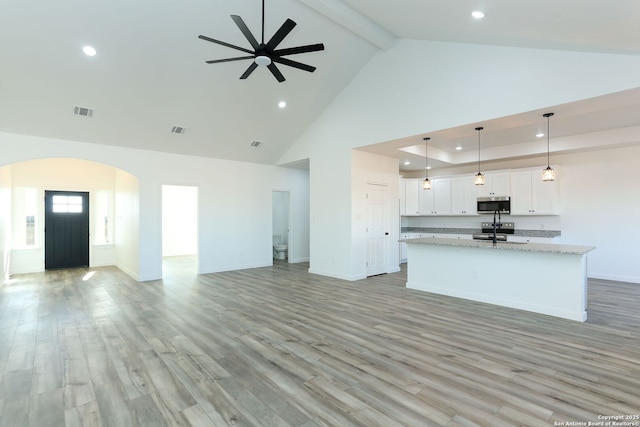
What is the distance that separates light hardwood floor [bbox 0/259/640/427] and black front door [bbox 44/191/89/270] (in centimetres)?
346

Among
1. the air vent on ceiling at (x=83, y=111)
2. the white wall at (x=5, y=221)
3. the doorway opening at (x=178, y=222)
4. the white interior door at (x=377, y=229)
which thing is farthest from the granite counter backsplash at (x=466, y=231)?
the white wall at (x=5, y=221)

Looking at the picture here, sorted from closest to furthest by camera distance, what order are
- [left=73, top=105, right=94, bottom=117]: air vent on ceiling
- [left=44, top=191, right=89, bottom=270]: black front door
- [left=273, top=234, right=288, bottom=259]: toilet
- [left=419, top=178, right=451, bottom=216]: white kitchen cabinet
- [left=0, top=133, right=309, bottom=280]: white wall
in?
[left=73, top=105, right=94, bottom=117]: air vent on ceiling, [left=0, top=133, right=309, bottom=280]: white wall, [left=44, top=191, right=89, bottom=270]: black front door, [left=419, top=178, right=451, bottom=216]: white kitchen cabinet, [left=273, top=234, right=288, bottom=259]: toilet

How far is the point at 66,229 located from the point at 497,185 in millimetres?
11404

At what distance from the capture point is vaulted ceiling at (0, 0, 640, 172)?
3.41 m

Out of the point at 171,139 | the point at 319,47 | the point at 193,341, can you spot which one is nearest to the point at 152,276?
the point at 171,139

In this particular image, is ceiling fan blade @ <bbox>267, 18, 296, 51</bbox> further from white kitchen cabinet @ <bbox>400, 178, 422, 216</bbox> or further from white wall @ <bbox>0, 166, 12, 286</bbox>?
white wall @ <bbox>0, 166, 12, 286</bbox>

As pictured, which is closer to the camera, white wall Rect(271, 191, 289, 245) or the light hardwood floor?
the light hardwood floor

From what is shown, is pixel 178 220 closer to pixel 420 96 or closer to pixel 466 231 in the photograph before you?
pixel 420 96

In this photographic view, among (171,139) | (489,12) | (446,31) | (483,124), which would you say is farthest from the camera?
(171,139)

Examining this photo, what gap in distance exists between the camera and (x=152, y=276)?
682 centimetres

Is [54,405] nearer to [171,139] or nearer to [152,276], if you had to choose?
[152,276]

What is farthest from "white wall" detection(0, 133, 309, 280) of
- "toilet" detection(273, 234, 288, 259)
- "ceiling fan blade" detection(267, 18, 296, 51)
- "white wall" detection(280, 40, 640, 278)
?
"ceiling fan blade" detection(267, 18, 296, 51)

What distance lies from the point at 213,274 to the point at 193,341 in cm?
408

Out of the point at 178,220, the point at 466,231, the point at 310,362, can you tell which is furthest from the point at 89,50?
the point at 466,231
